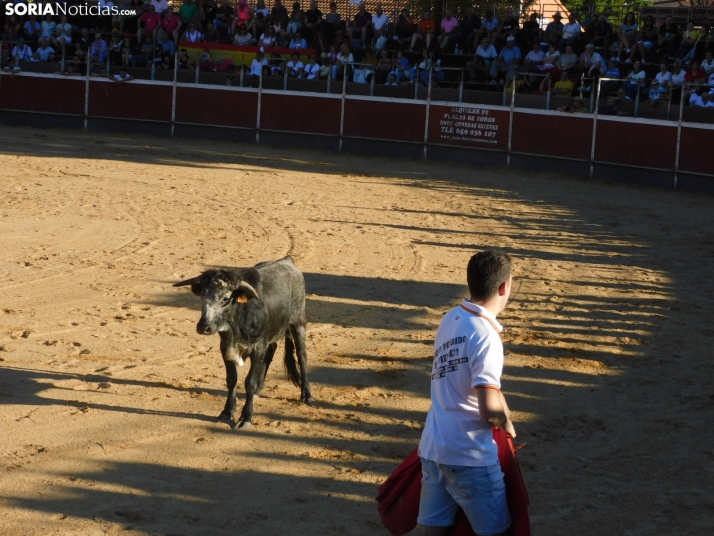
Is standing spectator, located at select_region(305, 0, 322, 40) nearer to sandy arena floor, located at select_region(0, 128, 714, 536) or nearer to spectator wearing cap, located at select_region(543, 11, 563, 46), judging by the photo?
spectator wearing cap, located at select_region(543, 11, 563, 46)

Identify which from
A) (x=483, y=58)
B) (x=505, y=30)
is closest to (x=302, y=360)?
(x=483, y=58)

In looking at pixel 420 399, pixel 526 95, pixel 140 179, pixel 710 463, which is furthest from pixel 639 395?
pixel 526 95

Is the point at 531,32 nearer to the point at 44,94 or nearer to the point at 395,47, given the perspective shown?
the point at 395,47

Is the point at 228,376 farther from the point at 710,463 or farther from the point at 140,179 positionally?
the point at 140,179

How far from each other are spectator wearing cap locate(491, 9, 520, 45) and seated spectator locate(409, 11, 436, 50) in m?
1.64

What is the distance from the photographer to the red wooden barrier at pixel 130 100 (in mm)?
23656

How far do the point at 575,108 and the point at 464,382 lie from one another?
1751 centimetres

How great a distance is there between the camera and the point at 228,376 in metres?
5.96

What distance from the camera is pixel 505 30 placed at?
23.6m

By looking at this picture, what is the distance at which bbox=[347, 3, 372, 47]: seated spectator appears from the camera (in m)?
24.5

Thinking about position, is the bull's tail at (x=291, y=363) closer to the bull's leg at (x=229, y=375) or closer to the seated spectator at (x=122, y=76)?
the bull's leg at (x=229, y=375)

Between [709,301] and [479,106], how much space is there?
11948 mm

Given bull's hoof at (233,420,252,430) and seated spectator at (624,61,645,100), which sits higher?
seated spectator at (624,61,645,100)

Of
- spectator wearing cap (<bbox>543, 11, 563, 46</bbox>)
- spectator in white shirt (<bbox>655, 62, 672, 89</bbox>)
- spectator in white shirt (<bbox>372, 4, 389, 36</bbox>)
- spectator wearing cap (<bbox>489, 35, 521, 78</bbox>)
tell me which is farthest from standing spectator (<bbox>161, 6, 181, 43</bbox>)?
spectator in white shirt (<bbox>655, 62, 672, 89</bbox>)
